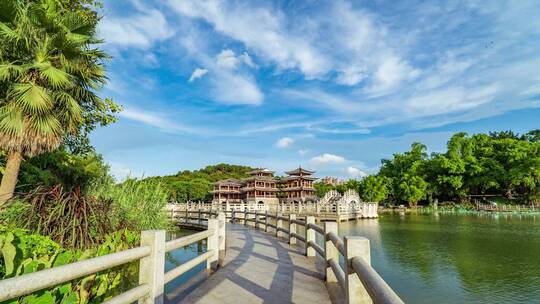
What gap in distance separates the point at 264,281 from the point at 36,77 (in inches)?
329

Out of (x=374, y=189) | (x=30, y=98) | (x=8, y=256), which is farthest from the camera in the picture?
(x=374, y=189)

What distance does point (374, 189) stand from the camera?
56.5m

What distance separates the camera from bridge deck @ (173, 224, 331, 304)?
14.0 feet

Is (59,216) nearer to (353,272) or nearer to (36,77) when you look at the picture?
(353,272)

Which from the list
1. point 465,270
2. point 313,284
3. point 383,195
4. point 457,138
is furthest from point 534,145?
point 313,284

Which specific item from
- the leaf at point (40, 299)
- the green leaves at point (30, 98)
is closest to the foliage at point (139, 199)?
the green leaves at point (30, 98)

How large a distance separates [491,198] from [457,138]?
11.5 metres

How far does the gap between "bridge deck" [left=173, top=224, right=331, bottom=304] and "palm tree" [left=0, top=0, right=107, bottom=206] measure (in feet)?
19.5

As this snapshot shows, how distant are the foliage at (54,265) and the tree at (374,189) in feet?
179

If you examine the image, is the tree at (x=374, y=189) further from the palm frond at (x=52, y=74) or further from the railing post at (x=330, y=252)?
the railing post at (x=330, y=252)

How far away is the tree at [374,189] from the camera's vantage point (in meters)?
56.2

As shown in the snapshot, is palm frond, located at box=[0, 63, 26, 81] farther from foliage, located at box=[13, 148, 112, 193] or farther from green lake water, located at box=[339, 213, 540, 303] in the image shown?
green lake water, located at box=[339, 213, 540, 303]

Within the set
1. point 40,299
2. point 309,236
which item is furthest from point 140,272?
point 309,236

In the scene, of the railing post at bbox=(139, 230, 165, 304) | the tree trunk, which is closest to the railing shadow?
the railing post at bbox=(139, 230, 165, 304)
